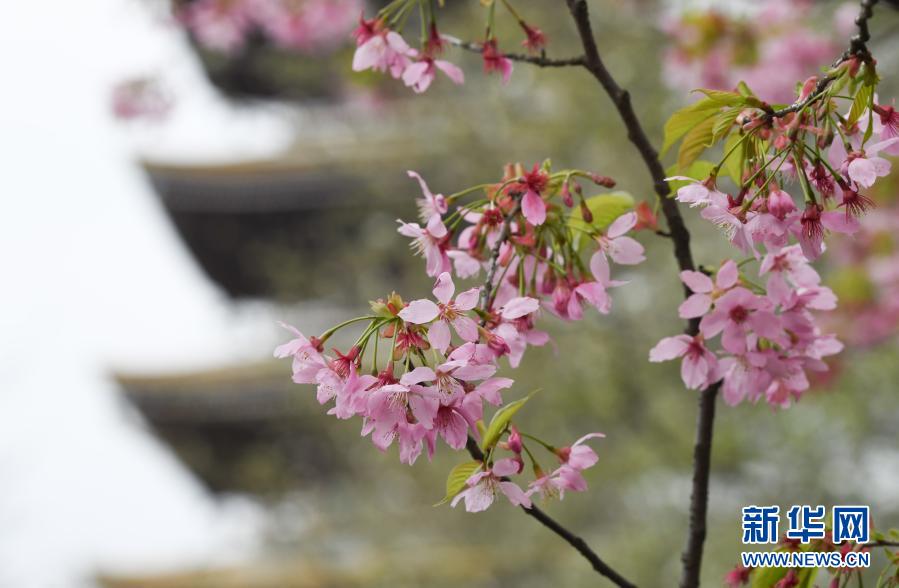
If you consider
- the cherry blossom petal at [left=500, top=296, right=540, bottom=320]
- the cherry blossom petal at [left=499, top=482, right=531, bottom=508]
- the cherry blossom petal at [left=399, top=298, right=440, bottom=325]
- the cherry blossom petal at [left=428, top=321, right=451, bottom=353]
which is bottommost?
the cherry blossom petal at [left=499, top=482, right=531, bottom=508]

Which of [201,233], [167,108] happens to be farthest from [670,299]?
[201,233]

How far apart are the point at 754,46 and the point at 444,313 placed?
1.79m

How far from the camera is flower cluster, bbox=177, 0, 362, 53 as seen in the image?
281 cm

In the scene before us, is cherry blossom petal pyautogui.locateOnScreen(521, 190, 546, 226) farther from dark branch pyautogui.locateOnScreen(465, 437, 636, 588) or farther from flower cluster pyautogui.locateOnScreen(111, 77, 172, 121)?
flower cluster pyautogui.locateOnScreen(111, 77, 172, 121)

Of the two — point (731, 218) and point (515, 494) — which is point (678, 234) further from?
point (515, 494)

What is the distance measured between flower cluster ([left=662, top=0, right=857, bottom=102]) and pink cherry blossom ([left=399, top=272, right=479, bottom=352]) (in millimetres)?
1671

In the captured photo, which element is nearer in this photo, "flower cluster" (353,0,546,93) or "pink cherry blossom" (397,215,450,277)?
"pink cherry blossom" (397,215,450,277)

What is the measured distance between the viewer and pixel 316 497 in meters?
6.66

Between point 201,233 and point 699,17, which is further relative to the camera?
point 201,233

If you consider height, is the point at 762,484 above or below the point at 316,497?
below

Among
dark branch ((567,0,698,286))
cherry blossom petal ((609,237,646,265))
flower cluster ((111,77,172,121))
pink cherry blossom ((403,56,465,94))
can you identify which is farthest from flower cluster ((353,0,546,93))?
flower cluster ((111,77,172,121))

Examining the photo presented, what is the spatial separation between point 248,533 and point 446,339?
747 centimetres

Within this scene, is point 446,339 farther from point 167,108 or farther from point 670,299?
point 670,299

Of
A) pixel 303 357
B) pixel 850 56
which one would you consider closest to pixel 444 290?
pixel 303 357
